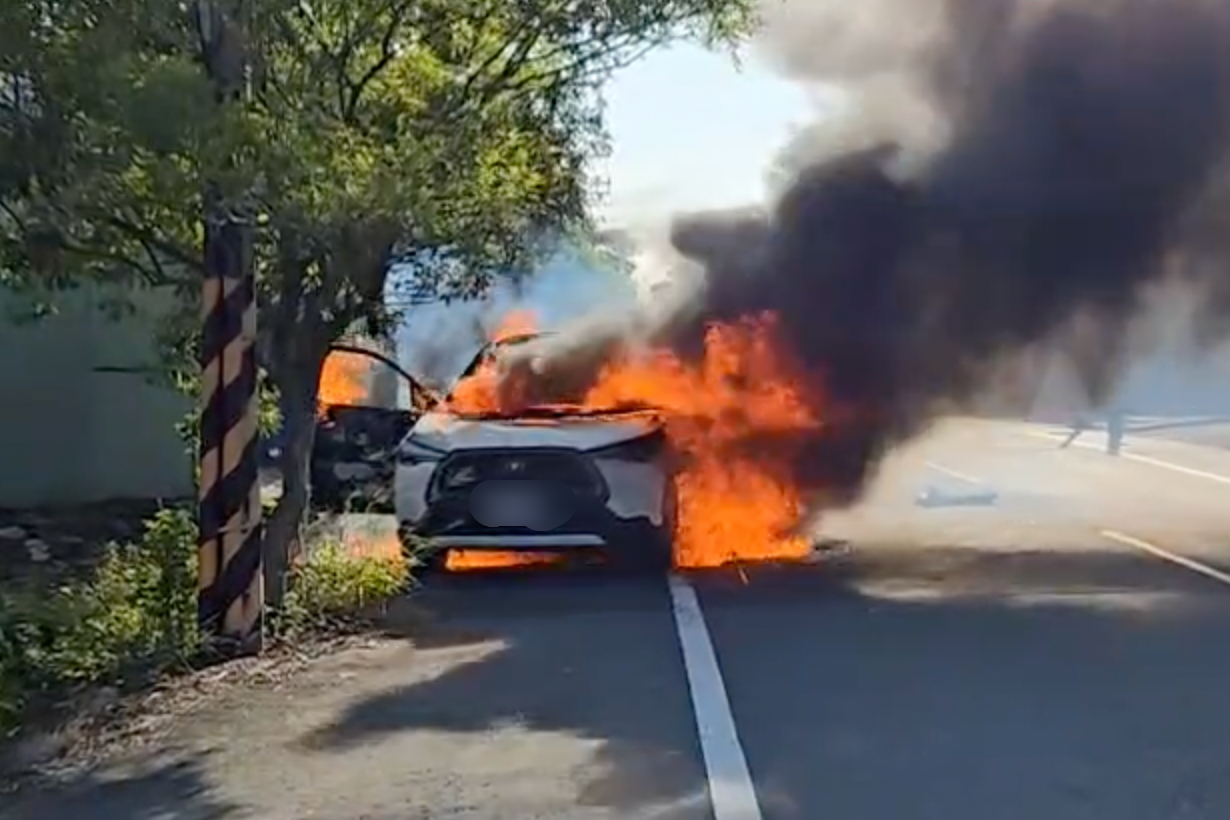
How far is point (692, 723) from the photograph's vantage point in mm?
7027

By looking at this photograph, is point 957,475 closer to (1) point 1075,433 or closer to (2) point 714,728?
(1) point 1075,433

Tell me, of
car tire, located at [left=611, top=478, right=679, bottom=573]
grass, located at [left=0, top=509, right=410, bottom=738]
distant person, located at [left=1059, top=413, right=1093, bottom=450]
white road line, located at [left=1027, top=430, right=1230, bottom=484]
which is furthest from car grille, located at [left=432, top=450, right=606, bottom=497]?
distant person, located at [left=1059, top=413, right=1093, bottom=450]

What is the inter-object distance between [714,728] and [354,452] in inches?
335

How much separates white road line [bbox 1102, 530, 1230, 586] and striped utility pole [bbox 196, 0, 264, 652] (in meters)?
6.04

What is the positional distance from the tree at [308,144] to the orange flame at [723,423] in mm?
1862

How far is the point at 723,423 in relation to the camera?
12617mm

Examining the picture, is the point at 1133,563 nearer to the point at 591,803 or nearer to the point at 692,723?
the point at 692,723

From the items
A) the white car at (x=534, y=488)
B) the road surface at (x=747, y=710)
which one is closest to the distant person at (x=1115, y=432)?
the road surface at (x=747, y=710)

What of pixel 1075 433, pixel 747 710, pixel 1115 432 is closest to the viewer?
pixel 747 710

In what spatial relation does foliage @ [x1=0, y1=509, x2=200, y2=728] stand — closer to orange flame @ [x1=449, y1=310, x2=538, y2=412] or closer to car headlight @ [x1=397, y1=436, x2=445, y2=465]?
car headlight @ [x1=397, y1=436, x2=445, y2=465]

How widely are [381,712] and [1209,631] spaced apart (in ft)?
14.1

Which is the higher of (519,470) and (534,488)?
(519,470)

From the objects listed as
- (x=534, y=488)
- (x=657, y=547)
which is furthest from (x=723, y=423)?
(x=534, y=488)

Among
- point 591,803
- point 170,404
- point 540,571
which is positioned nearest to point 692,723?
point 591,803
